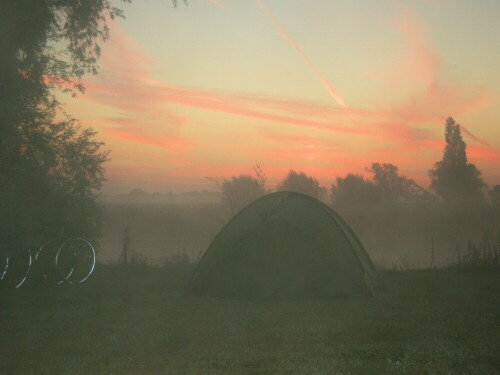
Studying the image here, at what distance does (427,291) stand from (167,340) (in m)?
7.88

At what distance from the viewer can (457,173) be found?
5538 cm

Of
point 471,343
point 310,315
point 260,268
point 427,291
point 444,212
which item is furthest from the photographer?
point 444,212

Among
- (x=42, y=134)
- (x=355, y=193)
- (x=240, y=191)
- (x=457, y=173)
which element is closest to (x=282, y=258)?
(x=42, y=134)

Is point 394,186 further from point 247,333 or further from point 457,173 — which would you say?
point 247,333

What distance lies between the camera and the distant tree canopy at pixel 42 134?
12.7m

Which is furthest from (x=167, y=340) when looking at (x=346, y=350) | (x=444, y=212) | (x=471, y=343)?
(x=444, y=212)

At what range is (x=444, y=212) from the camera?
161 feet

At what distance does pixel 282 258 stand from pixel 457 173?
49869 millimetres

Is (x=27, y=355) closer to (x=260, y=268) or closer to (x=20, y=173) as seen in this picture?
(x=260, y=268)

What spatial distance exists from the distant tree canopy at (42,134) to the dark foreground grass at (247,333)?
2.63 meters

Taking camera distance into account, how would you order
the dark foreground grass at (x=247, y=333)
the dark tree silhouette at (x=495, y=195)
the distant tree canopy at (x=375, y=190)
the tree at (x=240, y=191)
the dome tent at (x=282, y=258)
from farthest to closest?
the distant tree canopy at (x=375, y=190)
the dark tree silhouette at (x=495, y=195)
the tree at (x=240, y=191)
the dome tent at (x=282, y=258)
the dark foreground grass at (x=247, y=333)

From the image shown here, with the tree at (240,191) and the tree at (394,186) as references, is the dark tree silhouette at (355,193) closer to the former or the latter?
the tree at (394,186)

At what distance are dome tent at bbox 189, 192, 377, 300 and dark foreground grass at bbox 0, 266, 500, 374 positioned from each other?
0.44 metres

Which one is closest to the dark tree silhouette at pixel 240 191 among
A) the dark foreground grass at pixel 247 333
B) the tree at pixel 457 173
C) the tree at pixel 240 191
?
the tree at pixel 240 191
